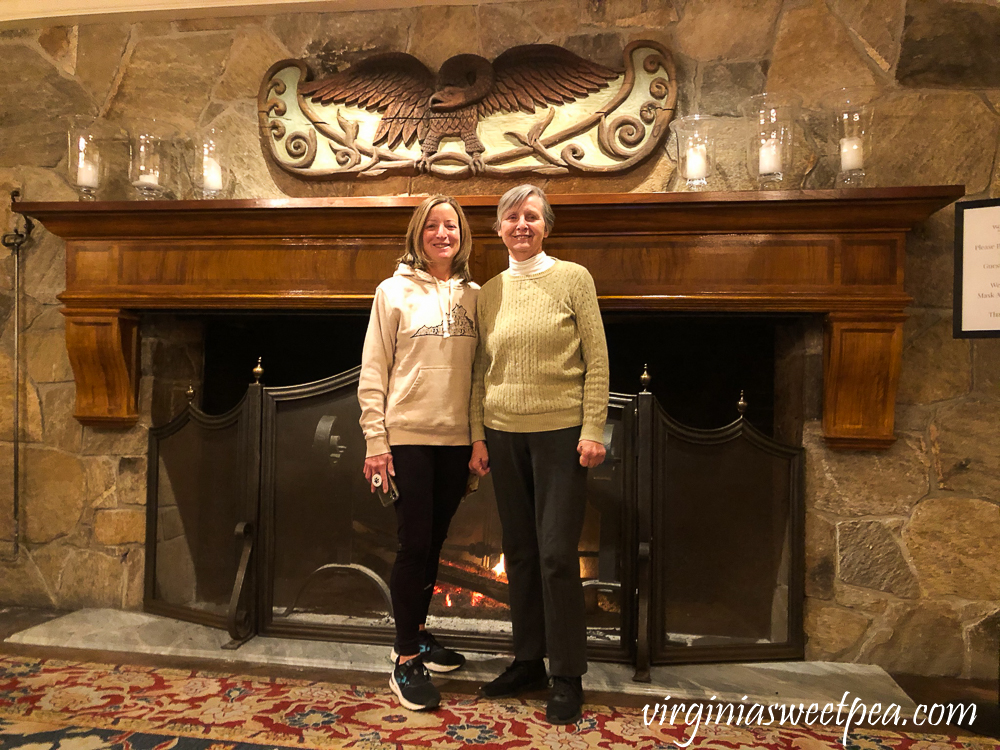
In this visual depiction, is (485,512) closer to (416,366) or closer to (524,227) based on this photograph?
(416,366)

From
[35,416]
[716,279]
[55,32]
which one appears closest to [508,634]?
[716,279]

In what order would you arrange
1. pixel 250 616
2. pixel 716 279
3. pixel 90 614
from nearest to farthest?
1. pixel 716 279
2. pixel 250 616
3. pixel 90 614

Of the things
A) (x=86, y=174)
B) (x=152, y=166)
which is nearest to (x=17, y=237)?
(x=86, y=174)

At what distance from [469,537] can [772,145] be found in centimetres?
151

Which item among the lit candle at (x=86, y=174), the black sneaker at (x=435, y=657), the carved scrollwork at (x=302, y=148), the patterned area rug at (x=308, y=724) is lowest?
the patterned area rug at (x=308, y=724)

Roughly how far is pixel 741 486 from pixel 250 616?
1565mm

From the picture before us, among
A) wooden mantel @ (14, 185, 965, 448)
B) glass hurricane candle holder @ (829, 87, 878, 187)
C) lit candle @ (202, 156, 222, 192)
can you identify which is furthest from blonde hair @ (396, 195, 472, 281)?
glass hurricane candle holder @ (829, 87, 878, 187)

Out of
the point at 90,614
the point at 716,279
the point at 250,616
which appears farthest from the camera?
the point at 90,614

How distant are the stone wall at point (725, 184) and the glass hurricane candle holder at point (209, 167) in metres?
0.06

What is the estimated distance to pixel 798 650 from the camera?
1.90 metres

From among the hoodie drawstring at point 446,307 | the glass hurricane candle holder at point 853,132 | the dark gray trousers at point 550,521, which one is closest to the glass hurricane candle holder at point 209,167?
the hoodie drawstring at point 446,307

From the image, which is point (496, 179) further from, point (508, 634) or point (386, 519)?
point (508, 634)

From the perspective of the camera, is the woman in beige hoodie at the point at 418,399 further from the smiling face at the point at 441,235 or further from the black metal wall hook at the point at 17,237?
the black metal wall hook at the point at 17,237

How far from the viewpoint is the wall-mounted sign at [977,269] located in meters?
1.61
